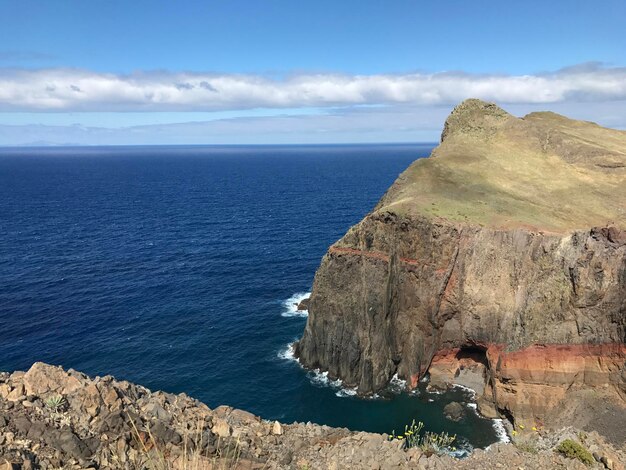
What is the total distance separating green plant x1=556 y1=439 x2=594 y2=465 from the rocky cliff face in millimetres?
23285

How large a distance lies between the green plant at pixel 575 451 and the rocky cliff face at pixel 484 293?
23285 millimetres

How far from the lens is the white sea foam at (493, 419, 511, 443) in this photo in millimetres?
50094

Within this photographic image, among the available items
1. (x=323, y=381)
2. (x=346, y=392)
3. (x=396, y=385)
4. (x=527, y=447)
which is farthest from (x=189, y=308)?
(x=527, y=447)

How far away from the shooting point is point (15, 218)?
472 feet

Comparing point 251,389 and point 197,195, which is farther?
point 197,195

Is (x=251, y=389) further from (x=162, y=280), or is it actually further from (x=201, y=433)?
(x=162, y=280)

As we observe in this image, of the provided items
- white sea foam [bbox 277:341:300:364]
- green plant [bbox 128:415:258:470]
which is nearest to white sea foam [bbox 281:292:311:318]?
white sea foam [bbox 277:341:300:364]

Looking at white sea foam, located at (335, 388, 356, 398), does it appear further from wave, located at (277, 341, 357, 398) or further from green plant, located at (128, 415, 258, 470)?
green plant, located at (128, 415, 258, 470)

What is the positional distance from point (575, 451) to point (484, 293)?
29.1 metres

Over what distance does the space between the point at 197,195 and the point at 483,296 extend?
525 feet

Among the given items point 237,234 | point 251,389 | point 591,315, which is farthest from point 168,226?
point 591,315

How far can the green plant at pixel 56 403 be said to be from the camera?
22598 millimetres

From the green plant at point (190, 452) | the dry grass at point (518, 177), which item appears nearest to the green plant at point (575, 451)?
the green plant at point (190, 452)

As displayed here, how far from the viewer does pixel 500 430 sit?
2042 inches
